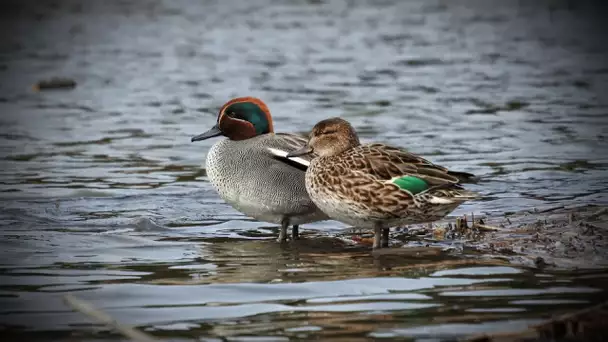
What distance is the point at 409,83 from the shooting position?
1719cm

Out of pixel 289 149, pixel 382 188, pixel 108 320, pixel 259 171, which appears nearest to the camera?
pixel 108 320

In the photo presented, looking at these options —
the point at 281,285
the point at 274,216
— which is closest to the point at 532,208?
the point at 274,216

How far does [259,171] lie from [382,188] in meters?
1.22

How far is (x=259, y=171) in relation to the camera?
26.8ft

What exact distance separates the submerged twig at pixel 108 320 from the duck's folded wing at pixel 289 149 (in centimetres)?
244

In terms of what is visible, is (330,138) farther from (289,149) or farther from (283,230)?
(283,230)

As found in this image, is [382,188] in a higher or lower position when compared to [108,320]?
higher

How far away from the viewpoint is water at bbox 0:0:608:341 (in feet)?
19.7

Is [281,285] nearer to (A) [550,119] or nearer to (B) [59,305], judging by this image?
(B) [59,305]

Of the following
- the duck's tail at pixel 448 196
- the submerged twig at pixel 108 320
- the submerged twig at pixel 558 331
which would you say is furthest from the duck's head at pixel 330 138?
the submerged twig at pixel 558 331

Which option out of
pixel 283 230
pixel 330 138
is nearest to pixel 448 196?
pixel 330 138

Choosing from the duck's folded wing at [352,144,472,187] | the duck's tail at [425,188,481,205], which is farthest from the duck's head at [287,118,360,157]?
the duck's tail at [425,188,481,205]

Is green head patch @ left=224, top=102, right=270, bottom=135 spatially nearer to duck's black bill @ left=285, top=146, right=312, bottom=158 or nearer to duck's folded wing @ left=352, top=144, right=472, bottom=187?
duck's black bill @ left=285, top=146, right=312, bottom=158

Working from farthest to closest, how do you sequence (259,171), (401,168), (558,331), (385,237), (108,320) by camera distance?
(259,171)
(385,237)
(401,168)
(558,331)
(108,320)
